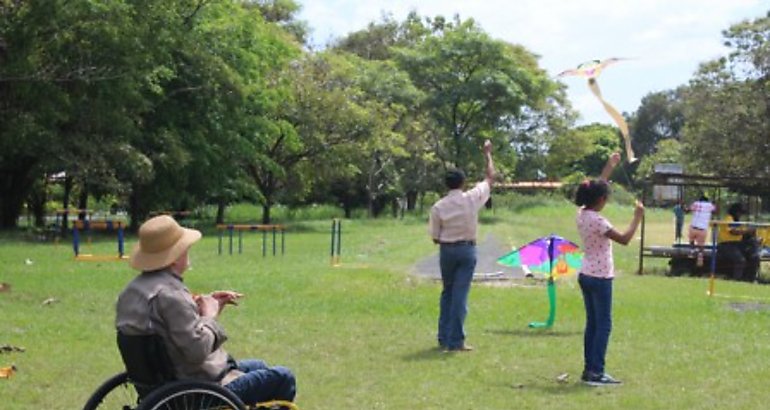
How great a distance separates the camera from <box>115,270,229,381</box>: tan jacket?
5.01 metres

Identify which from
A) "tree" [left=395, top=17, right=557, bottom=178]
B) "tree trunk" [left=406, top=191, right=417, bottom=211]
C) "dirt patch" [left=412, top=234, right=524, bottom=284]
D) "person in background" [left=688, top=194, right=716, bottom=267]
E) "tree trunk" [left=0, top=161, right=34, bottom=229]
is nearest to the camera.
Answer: "dirt patch" [left=412, top=234, right=524, bottom=284]

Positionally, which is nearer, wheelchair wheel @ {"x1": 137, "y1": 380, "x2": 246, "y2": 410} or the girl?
wheelchair wheel @ {"x1": 137, "y1": 380, "x2": 246, "y2": 410}

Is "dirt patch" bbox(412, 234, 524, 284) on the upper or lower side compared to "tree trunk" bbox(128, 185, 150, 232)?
lower

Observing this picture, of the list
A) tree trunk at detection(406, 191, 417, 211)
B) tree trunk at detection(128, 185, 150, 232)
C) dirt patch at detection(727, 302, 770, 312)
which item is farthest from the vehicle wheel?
tree trunk at detection(406, 191, 417, 211)

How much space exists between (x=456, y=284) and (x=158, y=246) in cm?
473

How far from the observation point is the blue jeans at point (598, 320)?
8117mm

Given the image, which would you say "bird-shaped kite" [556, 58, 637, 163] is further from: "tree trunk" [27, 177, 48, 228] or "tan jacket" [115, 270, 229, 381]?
"tree trunk" [27, 177, 48, 228]

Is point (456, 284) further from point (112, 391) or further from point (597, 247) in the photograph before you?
point (112, 391)

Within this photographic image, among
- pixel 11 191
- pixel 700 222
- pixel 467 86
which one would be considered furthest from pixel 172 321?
pixel 467 86

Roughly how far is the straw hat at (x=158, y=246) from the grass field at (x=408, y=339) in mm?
2522

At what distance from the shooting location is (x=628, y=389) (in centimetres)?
790

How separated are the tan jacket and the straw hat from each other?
0.07 m

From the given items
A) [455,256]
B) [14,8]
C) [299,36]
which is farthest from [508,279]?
[299,36]

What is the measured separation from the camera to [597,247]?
8133mm
